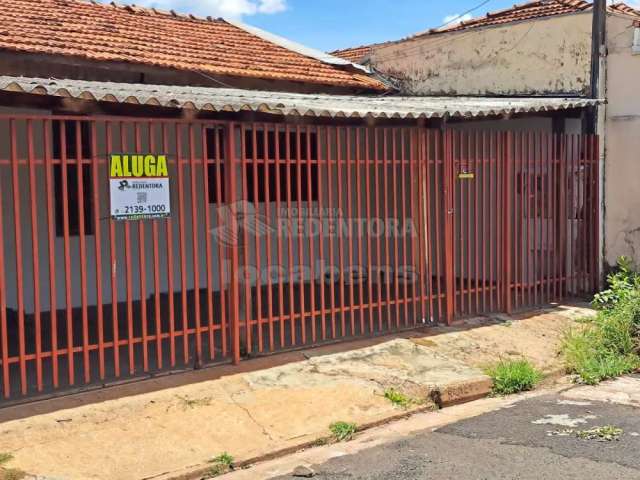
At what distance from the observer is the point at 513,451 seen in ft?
14.4

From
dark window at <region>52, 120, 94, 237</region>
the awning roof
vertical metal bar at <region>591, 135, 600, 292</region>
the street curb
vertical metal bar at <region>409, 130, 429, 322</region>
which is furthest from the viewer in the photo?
vertical metal bar at <region>591, 135, 600, 292</region>

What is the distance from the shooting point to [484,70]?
409 inches

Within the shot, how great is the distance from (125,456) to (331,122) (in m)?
5.52

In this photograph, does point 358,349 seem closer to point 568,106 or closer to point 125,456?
point 125,456

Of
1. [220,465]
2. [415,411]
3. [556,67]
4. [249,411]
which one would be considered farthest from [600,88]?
[220,465]

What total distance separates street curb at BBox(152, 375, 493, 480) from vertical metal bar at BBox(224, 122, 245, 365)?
1571 millimetres

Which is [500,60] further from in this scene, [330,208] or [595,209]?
[330,208]

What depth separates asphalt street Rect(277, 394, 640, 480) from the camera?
406 centimetres

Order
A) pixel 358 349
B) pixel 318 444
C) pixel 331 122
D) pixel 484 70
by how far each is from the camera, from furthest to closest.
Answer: pixel 484 70, pixel 331 122, pixel 358 349, pixel 318 444

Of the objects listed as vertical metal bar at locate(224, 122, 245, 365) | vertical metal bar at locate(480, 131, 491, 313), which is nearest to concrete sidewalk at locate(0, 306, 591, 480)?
vertical metal bar at locate(224, 122, 245, 365)

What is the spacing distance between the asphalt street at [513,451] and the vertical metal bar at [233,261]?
1.95 metres

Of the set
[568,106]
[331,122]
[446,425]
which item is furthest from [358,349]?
[568,106]

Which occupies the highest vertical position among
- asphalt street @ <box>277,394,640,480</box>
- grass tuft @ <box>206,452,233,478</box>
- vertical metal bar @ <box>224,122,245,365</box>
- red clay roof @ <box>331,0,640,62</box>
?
red clay roof @ <box>331,0,640,62</box>

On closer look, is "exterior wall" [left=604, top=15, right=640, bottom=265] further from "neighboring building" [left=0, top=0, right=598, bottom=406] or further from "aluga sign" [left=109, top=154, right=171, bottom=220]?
"aluga sign" [left=109, top=154, right=171, bottom=220]
